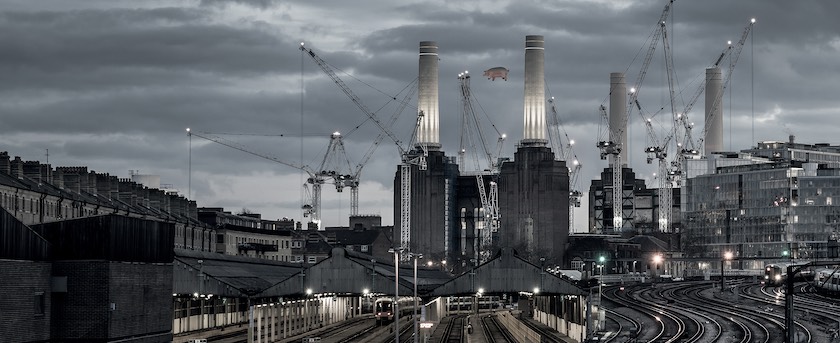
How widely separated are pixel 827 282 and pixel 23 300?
124505 millimetres

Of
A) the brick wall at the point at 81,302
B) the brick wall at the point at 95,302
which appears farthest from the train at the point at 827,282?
the brick wall at the point at 81,302

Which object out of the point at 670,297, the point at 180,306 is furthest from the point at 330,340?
the point at 670,297

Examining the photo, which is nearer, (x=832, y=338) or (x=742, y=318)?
(x=832, y=338)

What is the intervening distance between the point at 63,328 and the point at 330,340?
53.9m

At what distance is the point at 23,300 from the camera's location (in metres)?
64.9

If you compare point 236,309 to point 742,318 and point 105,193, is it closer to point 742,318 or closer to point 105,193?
point 105,193

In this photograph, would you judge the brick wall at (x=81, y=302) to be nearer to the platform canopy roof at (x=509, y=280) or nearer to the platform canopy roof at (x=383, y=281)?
the platform canopy roof at (x=383, y=281)

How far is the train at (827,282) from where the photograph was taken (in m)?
164

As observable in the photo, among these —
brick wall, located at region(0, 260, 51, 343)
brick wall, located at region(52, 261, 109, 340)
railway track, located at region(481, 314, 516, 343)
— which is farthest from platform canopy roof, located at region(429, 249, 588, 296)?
brick wall, located at region(0, 260, 51, 343)

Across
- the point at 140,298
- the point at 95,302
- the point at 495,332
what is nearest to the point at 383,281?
the point at 495,332

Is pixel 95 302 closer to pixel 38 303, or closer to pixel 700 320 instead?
pixel 38 303

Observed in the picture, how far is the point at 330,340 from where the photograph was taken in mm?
121000

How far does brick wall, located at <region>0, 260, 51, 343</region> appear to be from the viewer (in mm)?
63094

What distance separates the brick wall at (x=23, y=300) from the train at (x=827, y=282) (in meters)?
107
